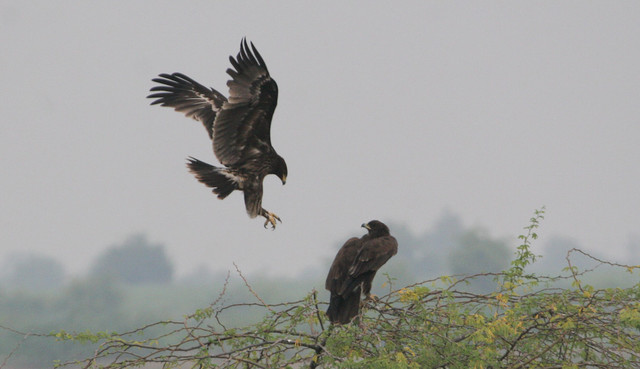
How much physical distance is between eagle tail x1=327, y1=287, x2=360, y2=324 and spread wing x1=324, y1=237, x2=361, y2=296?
0.26ft

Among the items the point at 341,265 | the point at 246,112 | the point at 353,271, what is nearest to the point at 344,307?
the point at 353,271

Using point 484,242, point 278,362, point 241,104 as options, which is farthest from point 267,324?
point 484,242

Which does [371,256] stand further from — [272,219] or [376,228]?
[272,219]

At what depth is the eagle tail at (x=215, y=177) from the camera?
7.42 meters

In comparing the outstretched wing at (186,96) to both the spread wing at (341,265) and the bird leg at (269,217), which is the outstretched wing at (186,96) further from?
the spread wing at (341,265)

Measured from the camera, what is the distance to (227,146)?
7336mm

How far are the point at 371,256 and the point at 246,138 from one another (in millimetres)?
2373

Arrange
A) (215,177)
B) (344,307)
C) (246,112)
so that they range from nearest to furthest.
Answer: (344,307) < (246,112) < (215,177)

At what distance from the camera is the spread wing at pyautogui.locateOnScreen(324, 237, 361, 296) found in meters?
5.40

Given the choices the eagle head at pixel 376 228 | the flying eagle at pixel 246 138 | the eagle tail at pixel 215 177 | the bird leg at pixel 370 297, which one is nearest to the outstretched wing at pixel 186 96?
the flying eagle at pixel 246 138

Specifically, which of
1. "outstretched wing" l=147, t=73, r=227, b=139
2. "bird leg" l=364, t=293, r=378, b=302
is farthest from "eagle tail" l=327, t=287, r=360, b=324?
"outstretched wing" l=147, t=73, r=227, b=139

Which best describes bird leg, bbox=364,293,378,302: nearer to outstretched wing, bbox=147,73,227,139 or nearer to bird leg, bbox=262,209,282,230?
bird leg, bbox=262,209,282,230

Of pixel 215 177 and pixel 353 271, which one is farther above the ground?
pixel 215 177

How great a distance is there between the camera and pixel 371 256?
5.61m
